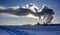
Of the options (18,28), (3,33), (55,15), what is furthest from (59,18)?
(3,33)

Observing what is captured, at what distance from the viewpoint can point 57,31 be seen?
12.3 ft

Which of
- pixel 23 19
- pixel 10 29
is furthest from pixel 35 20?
pixel 10 29

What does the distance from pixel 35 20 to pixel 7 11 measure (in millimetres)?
545

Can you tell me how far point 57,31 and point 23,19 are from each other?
66cm

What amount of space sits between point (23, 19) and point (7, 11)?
0.33 meters

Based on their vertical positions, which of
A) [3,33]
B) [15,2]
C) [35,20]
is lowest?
[3,33]

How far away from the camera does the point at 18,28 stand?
3.76 meters

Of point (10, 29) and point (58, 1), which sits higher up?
point (58, 1)

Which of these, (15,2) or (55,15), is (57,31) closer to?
(55,15)

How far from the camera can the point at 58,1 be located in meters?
3.79

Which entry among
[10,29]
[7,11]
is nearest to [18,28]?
[10,29]

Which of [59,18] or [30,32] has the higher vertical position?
[59,18]

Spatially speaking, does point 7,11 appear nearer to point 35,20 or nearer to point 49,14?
point 35,20

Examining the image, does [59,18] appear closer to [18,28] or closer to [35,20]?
[35,20]
